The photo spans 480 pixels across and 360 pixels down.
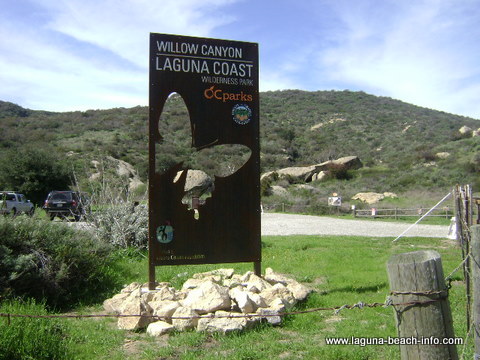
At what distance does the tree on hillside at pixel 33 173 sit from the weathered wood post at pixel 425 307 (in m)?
29.2

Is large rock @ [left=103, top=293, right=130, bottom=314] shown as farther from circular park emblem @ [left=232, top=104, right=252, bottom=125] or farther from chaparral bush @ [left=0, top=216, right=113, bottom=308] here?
circular park emblem @ [left=232, top=104, right=252, bottom=125]

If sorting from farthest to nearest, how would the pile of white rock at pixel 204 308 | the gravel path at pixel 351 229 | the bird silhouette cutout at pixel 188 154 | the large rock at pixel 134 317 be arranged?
the bird silhouette cutout at pixel 188 154
the gravel path at pixel 351 229
the large rock at pixel 134 317
the pile of white rock at pixel 204 308

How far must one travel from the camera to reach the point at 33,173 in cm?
2934

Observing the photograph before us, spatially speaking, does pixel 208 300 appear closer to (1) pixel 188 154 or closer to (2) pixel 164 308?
(2) pixel 164 308

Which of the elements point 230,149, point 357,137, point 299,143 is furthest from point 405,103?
point 230,149

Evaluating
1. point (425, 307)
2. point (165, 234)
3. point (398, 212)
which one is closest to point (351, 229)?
point (398, 212)

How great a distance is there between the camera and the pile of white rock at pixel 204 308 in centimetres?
522

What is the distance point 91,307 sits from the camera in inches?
260

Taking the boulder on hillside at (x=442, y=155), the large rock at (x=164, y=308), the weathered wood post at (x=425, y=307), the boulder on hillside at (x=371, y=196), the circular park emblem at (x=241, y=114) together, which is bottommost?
the large rock at (x=164, y=308)

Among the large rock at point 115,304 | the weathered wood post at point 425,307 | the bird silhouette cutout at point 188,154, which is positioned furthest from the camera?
the bird silhouette cutout at point 188,154

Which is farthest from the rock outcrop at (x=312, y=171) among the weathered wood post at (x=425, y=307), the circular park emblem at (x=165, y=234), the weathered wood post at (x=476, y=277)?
the weathered wood post at (x=425, y=307)

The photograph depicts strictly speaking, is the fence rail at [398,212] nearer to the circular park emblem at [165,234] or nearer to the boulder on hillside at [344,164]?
the boulder on hillside at [344,164]

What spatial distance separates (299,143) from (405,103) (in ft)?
113

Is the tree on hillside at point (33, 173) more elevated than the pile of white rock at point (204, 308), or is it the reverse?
the tree on hillside at point (33, 173)
